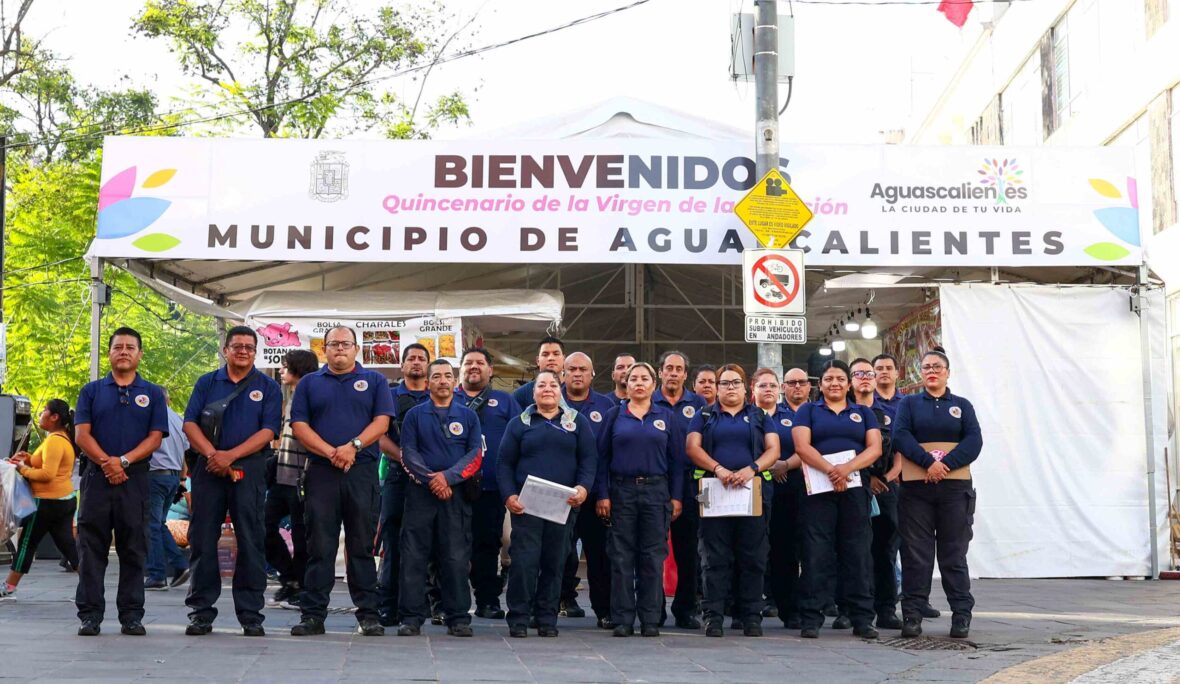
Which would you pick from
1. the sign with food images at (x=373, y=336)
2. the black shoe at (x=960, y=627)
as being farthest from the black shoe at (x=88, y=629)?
the black shoe at (x=960, y=627)

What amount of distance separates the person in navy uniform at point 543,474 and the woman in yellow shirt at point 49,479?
Result: 372cm

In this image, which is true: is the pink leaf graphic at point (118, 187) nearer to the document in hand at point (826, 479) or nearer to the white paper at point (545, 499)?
the white paper at point (545, 499)

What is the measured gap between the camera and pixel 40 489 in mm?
10250

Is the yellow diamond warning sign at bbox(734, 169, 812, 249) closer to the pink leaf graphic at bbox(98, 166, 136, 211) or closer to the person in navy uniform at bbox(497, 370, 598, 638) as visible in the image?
the person in navy uniform at bbox(497, 370, 598, 638)

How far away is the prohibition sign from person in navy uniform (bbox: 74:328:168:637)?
4.89m

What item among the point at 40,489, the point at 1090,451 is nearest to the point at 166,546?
the point at 40,489

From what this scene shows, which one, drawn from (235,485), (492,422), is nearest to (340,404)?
(235,485)

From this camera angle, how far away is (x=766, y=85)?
38.1ft

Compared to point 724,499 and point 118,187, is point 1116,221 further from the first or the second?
point 118,187

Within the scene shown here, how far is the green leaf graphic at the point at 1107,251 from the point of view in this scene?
1221cm

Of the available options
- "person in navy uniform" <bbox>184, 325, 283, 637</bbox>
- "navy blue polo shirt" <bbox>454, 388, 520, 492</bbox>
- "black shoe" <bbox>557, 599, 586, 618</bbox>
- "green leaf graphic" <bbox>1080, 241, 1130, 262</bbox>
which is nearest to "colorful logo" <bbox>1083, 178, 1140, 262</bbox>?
"green leaf graphic" <bbox>1080, 241, 1130, 262</bbox>

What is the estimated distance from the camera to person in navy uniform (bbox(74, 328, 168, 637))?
7812 millimetres

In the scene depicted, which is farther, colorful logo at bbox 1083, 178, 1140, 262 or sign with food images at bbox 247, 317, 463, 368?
sign with food images at bbox 247, 317, 463, 368

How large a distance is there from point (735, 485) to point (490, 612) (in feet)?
6.75
